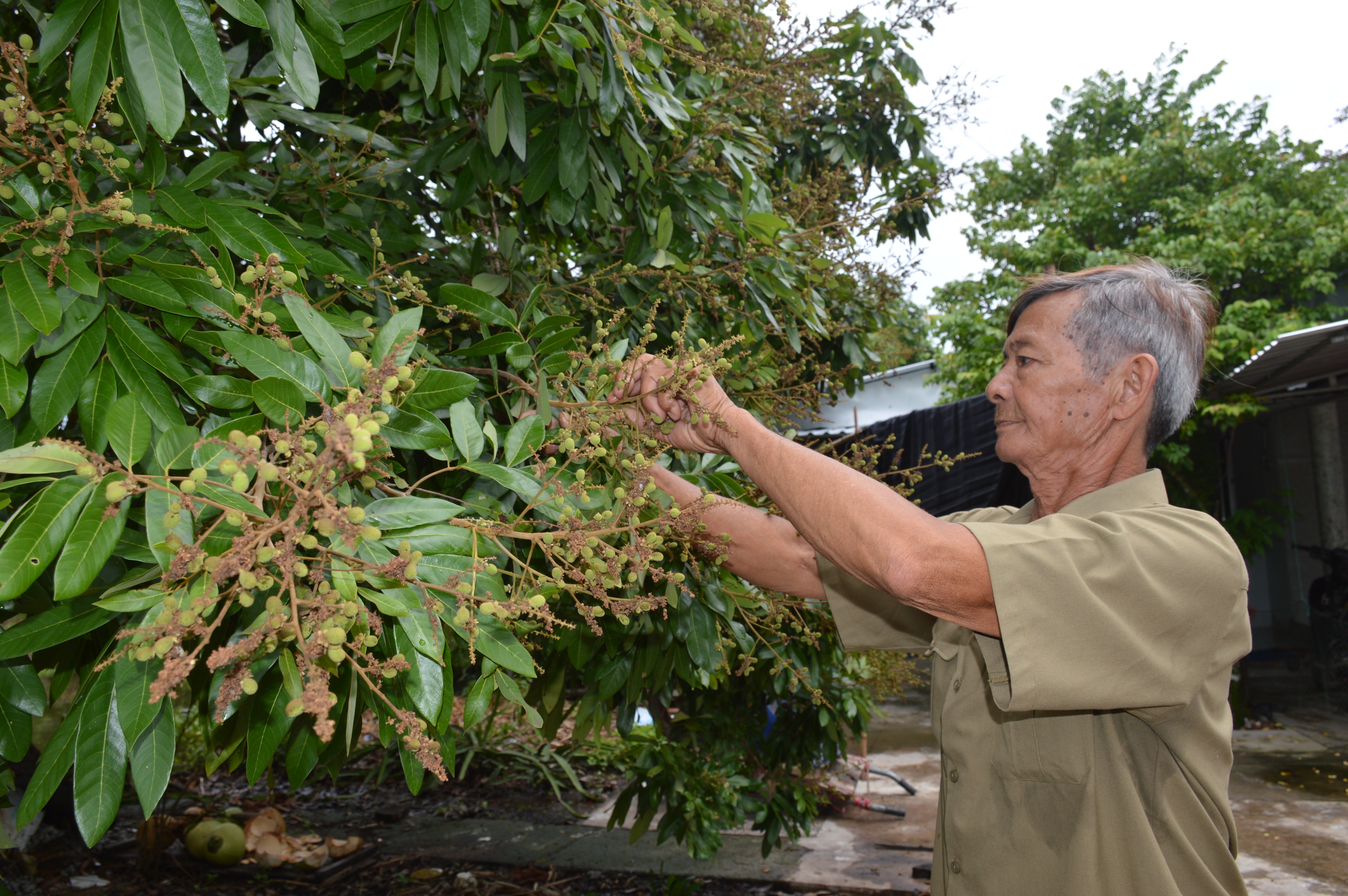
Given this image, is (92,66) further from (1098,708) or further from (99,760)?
(1098,708)

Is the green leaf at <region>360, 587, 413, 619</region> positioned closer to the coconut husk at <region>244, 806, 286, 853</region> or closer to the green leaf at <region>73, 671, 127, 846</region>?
the green leaf at <region>73, 671, 127, 846</region>

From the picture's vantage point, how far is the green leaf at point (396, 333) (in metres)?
0.99

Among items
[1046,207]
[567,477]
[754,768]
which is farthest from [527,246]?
[1046,207]

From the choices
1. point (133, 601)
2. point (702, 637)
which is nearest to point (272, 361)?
point (133, 601)

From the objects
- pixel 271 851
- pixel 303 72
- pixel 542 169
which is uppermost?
pixel 542 169

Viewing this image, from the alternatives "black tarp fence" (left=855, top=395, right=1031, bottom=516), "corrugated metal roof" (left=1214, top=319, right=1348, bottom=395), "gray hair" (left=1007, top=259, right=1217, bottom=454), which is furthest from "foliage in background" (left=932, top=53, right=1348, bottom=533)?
"gray hair" (left=1007, top=259, right=1217, bottom=454)

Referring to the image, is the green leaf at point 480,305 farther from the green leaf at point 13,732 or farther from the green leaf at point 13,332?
the green leaf at point 13,732

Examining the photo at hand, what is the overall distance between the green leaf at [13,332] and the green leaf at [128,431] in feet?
0.40

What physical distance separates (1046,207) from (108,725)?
14188mm

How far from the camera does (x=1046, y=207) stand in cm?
1305

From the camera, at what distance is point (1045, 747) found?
1265mm

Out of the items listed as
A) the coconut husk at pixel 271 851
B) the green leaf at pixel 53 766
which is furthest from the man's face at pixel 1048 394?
the coconut husk at pixel 271 851

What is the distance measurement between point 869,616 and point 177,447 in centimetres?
122

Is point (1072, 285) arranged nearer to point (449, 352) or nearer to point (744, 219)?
point (744, 219)
